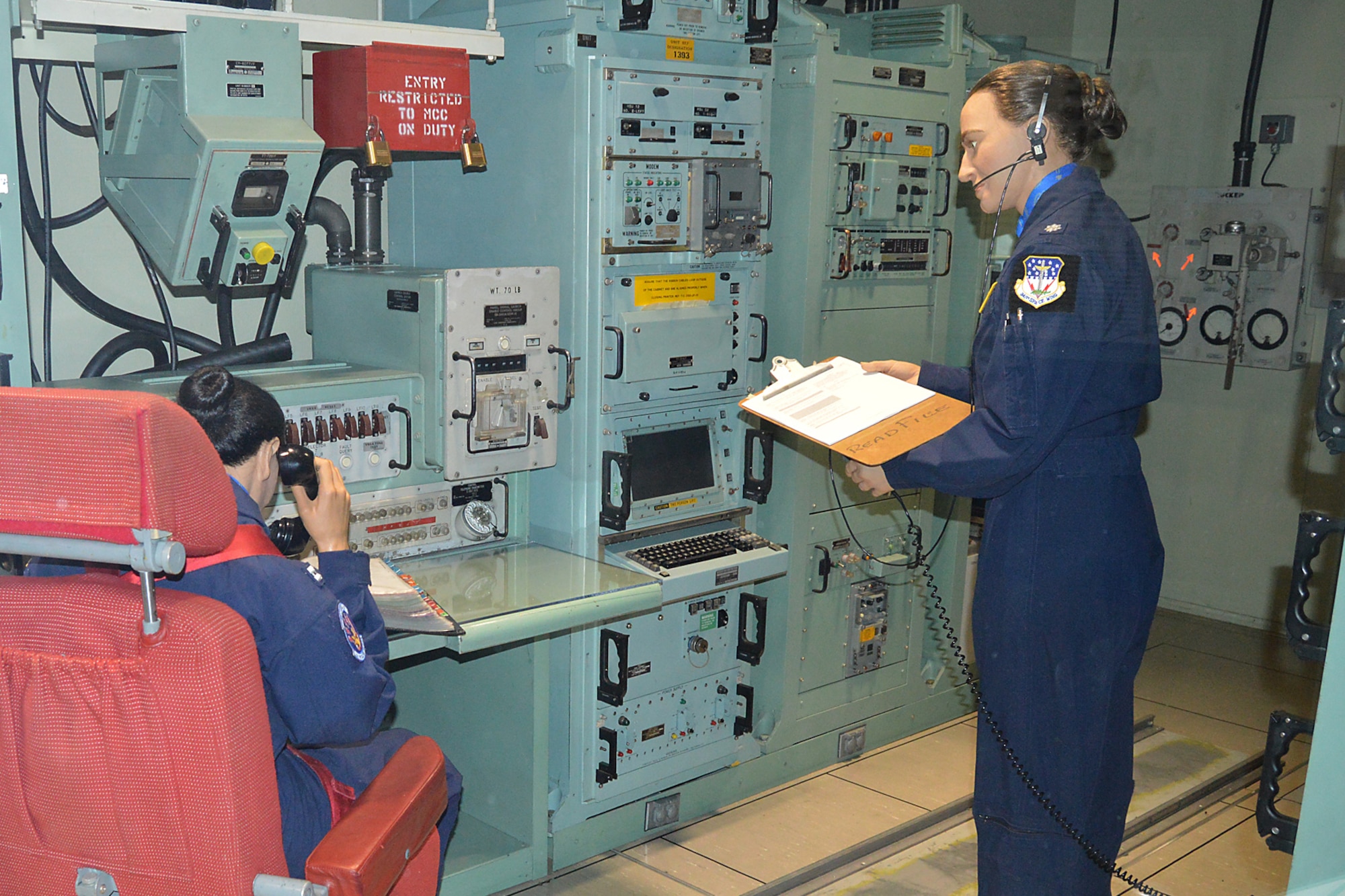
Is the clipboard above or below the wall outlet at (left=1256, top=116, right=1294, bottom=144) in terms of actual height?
below

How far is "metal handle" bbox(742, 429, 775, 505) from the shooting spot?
351 cm

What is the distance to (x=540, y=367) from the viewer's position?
10.0 ft

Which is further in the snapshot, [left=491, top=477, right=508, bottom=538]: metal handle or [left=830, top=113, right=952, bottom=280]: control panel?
[left=830, top=113, right=952, bottom=280]: control panel

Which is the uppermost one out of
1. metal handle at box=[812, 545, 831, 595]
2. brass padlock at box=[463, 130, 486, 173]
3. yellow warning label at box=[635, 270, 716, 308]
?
brass padlock at box=[463, 130, 486, 173]

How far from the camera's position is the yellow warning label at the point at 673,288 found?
10.5 feet

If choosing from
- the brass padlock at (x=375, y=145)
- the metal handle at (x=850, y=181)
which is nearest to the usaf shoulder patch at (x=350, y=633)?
the brass padlock at (x=375, y=145)

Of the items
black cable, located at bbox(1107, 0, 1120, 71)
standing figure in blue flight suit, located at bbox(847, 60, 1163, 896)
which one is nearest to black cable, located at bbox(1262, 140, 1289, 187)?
black cable, located at bbox(1107, 0, 1120, 71)

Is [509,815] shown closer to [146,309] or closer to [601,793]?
[601,793]

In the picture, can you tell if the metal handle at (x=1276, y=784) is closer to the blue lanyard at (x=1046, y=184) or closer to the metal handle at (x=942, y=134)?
the blue lanyard at (x=1046, y=184)

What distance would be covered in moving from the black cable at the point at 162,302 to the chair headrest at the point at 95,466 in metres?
1.74

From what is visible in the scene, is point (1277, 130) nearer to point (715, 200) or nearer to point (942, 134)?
point (942, 134)

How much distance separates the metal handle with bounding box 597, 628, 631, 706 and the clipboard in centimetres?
108

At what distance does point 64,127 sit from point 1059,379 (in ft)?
8.04

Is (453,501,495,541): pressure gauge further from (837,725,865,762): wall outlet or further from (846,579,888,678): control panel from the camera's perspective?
(837,725,865,762): wall outlet
